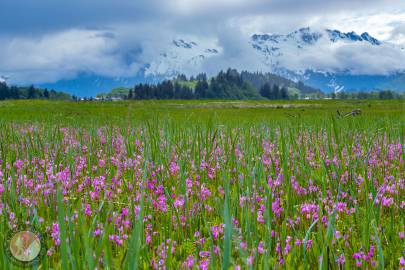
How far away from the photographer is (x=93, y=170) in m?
6.25

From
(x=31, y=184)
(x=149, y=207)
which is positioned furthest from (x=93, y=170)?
(x=149, y=207)

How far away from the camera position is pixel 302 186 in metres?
5.19

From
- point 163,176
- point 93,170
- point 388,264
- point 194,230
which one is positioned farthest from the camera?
point 93,170

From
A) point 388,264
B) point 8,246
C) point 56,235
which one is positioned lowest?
point 388,264

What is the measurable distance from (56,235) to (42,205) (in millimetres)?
1092

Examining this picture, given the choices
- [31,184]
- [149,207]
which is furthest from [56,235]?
[31,184]

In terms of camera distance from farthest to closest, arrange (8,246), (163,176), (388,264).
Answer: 1. (163,176)
2. (388,264)
3. (8,246)

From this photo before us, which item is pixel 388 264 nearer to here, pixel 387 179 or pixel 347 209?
pixel 347 209

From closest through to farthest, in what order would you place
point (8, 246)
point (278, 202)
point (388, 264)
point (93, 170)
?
point (8, 246) < point (388, 264) < point (278, 202) < point (93, 170)

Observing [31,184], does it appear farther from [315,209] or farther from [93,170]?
[315,209]

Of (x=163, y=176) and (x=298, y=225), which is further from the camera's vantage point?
(x=163, y=176)

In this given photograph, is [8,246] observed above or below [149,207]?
above

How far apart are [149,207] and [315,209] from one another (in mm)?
1655

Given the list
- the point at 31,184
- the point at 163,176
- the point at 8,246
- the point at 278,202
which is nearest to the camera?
the point at 8,246
